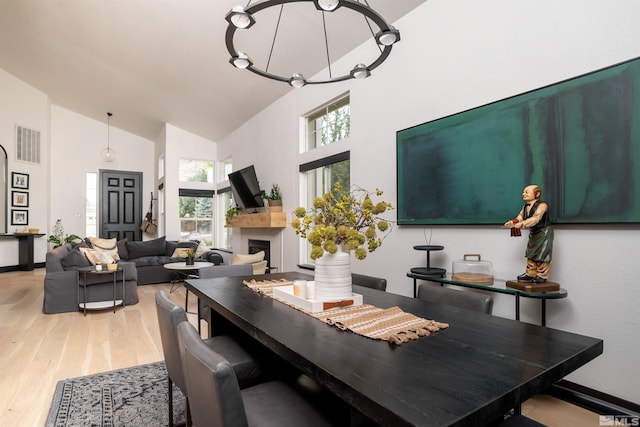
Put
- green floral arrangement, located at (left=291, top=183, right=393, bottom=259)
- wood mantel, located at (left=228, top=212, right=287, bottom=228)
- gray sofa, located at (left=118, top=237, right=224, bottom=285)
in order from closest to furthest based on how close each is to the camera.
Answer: green floral arrangement, located at (left=291, top=183, right=393, bottom=259) < wood mantel, located at (left=228, top=212, right=287, bottom=228) < gray sofa, located at (left=118, top=237, right=224, bottom=285)

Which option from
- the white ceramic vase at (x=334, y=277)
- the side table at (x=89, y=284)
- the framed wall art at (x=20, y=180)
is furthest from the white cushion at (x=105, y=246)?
the white ceramic vase at (x=334, y=277)

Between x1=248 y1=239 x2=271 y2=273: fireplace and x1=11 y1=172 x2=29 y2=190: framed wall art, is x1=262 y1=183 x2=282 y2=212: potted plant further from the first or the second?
x1=11 y1=172 x2=29 y2=190: framed wall art

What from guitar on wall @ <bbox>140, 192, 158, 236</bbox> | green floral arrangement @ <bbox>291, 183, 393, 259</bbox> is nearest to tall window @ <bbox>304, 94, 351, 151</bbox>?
green floral arrangement @ <bbox>291, 183, 393, 259</bbox>

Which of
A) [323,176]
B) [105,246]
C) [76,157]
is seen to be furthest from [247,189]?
[76,157]

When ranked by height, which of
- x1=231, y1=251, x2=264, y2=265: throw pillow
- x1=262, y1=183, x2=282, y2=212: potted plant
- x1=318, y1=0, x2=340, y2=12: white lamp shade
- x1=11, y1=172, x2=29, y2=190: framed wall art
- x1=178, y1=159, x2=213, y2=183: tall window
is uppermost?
x1=178, y1=159, x2=213, y2=183: tall window

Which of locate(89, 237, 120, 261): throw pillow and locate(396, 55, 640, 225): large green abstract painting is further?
locate(89, 237, 120, 261): throw pillow

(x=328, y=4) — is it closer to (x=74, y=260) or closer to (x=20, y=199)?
(x=74, y=260)

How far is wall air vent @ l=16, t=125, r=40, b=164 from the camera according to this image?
7422 millimetres

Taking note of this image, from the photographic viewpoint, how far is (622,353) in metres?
2.01

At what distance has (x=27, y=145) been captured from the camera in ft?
24.8

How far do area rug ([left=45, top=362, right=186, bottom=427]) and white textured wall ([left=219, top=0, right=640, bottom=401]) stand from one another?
7.25ft

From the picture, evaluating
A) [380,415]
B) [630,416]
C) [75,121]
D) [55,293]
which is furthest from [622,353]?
[75,121]

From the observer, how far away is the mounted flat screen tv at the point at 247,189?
231 inches

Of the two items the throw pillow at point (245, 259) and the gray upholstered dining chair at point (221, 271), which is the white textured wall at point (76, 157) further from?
the gray upholstered dining chair at point (221, 271)
